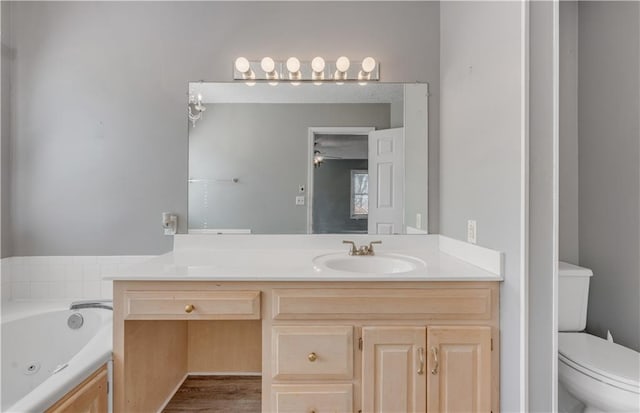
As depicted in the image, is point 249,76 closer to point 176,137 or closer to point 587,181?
point 176,137

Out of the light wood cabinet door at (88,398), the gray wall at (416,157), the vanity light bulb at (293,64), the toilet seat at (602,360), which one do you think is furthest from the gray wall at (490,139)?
the light wood cabinet door at (88,398)

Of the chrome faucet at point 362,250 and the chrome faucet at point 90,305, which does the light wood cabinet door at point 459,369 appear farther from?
the chrome faucet at point 90,305

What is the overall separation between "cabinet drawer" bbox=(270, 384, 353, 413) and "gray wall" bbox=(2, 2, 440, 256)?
3.62 ft

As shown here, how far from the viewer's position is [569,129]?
1.66 metres

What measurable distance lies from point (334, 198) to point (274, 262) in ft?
1.87

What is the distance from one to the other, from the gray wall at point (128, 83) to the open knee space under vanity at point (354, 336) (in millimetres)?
687

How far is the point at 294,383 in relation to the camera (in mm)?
1308

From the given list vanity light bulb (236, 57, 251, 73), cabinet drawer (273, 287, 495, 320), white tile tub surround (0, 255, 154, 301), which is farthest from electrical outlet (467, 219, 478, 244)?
white tile tub surround (0, 255, 154, 301)

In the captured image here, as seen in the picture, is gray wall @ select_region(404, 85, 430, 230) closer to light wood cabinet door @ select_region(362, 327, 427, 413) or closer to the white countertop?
the white countertop

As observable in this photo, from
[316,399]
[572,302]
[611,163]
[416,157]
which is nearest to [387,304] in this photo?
[316,399]

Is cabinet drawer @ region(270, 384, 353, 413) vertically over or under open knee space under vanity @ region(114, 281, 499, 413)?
under

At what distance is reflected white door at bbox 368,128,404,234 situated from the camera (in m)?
1.90

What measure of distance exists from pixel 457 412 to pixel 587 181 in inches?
53.1

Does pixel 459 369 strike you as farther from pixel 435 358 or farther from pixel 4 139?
pixel 4 139
